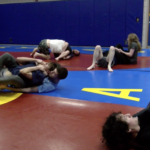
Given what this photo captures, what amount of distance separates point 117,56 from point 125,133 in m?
3.96

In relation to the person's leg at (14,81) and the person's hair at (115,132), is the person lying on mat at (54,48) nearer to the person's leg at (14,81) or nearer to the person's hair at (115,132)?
the person's leg at (14,81)

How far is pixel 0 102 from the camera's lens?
3074 mm

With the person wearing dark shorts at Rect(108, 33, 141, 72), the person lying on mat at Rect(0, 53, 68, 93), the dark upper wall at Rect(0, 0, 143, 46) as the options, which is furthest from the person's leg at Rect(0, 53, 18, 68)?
the dark upper wall at Rect(0, 0, 143, 46)

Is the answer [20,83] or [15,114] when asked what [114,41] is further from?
[15,114]

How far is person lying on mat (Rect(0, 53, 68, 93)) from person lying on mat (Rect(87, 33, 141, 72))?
1819 mm

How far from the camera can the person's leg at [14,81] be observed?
10.2ft

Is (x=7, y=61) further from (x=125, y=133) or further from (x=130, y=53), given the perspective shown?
(x=130, y=53)

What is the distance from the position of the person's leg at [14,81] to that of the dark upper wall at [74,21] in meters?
6.82

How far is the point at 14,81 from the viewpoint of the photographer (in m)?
3.20

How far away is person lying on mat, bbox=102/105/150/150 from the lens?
1.79 m

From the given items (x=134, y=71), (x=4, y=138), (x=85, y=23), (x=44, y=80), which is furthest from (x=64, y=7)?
(x=4, y=138)

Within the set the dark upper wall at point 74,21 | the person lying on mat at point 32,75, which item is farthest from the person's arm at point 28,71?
the dark upper wall at point 74,21

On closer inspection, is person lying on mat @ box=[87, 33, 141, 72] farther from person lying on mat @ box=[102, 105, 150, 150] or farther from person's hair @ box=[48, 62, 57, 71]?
person lying on mat @ box=[102, 105, 150, 150]

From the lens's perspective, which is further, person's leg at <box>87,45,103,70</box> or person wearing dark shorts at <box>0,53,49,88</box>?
person's leg at <box>87,45,103,70</box>
